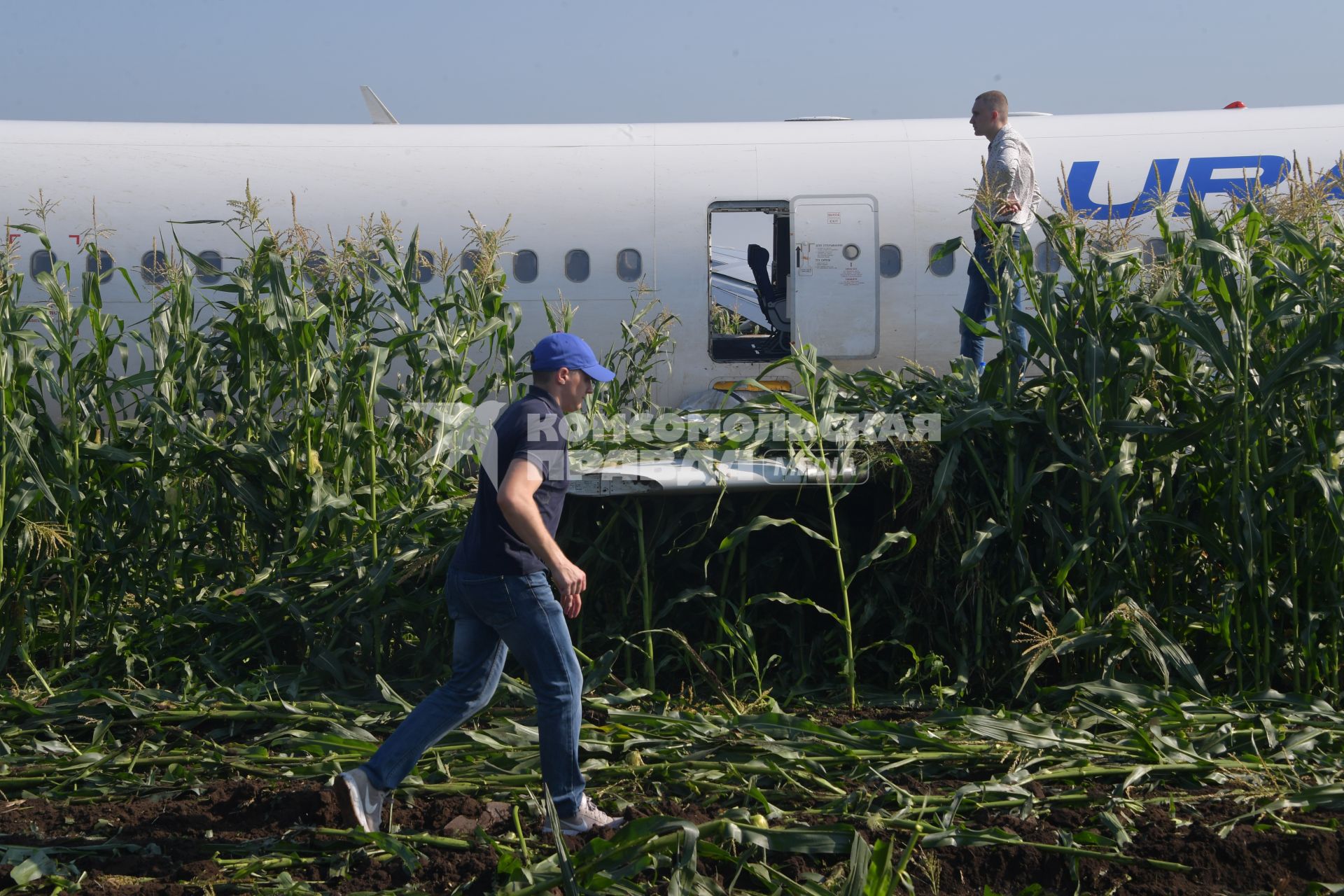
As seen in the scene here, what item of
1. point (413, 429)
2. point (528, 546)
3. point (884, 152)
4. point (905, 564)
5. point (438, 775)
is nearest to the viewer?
point (528, 546)

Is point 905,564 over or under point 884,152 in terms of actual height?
under

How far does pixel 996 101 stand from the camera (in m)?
7.68

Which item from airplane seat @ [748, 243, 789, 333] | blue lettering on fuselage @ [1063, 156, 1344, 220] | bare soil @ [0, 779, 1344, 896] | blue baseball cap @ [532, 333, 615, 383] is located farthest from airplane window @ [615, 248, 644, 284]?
bare soil @ [0, 779, 1344, 896]

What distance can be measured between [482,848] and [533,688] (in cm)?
55

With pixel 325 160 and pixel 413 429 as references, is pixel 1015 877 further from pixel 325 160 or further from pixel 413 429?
pixel 325 160

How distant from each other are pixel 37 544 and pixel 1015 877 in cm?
503

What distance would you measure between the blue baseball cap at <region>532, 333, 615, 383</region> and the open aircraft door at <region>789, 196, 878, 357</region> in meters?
6.85

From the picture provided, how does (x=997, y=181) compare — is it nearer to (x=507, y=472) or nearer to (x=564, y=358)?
(x=564, y=358)

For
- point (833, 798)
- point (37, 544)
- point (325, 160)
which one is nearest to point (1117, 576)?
point (833, 798)

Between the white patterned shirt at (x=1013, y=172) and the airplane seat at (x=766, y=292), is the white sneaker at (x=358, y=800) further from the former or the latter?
the airplane seat at (x=766, y=292)

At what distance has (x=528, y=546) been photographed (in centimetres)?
399

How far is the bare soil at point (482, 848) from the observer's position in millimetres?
3604

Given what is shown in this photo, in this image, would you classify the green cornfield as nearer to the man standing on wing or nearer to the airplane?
the man standing on wing

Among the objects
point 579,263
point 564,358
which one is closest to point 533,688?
point 564,358
